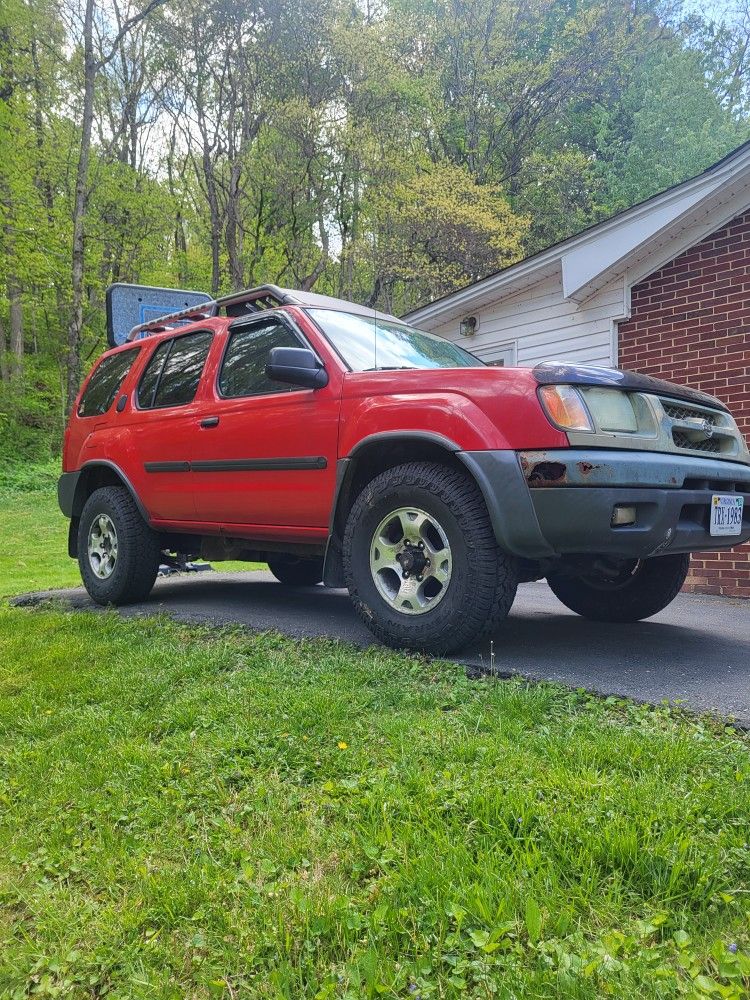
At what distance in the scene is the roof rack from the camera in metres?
4.48

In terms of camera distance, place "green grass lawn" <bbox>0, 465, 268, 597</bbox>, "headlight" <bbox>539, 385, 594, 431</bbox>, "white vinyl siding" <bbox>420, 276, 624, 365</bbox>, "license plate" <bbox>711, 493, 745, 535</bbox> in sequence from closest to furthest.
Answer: "headlight" <bbox>539, 385, 594, 431</bbox> → "license plate" <bbox>711, 493, 745, 535</bbox> → "white vinyl siding" <bbox>420, 276, 624, 365</bbox> → "green grass lawn" <bbox>0, 465, 268, 597</bbox>

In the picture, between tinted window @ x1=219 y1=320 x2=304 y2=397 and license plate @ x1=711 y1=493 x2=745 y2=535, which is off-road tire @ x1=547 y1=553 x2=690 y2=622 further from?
tinted window @ x1=219 y1=320 x2=304 y2=397

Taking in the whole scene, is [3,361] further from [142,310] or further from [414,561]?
[414,561]

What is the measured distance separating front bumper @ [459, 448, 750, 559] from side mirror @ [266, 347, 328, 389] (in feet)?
3.46

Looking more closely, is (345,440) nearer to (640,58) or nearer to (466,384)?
(466,384)

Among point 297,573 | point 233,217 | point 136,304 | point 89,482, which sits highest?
point 233,217

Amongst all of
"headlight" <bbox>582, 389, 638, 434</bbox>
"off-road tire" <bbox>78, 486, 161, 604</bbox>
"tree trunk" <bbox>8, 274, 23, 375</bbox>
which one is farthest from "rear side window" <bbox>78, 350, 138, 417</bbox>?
"tree trunk" <bbox>8, 274, 23, 375</bbox>

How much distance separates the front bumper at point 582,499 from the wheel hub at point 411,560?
1.16ft

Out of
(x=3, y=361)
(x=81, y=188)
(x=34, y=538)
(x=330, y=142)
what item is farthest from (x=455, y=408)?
(x=3, y=361)

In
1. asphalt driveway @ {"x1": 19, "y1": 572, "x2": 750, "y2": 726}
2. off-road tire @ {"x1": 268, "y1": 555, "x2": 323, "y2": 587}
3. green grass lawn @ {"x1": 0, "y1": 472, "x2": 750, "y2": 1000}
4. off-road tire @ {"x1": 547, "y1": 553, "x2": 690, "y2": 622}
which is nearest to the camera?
green grass lawn @ {"x1": 0, "y1": 472, "x2": 750, "y2": 1000}

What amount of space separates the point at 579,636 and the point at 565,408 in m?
1.46

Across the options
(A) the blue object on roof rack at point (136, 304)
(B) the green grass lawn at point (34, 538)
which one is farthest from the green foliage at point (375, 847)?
(A) the blue object on roof rack at point (136, 304)

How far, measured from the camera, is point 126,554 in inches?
192

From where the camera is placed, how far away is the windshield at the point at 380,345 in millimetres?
3838
